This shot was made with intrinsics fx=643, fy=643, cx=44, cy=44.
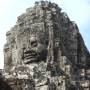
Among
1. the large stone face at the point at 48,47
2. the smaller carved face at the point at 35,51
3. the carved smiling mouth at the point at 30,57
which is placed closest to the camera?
the large stone face at the point at 48,47

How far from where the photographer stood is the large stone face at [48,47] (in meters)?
63.7

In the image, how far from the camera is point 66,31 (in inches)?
3000

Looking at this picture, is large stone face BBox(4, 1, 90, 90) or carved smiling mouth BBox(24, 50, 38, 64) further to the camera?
carved smiling mouth BBox(24, 50, 38, 64)

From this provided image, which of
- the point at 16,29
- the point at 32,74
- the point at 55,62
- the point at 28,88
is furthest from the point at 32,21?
the point at 28,88

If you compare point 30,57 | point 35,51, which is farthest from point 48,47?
point 30,57

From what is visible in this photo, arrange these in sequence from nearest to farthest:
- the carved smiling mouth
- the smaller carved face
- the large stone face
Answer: the large stone face → the carved smiling mouth → the smaller carved face

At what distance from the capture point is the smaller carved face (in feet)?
226

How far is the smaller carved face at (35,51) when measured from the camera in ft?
226

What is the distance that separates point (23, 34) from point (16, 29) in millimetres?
2324

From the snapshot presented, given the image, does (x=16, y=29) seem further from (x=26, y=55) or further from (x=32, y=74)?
(x=32, y=74)

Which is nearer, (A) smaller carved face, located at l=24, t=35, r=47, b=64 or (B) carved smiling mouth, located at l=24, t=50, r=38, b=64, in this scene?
(B) carved smiling mouth, located at l=24, t=50, r=38, b=64

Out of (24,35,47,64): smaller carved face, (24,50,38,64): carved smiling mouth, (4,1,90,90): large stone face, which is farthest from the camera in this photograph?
(24,35,47,64): smaller carved face

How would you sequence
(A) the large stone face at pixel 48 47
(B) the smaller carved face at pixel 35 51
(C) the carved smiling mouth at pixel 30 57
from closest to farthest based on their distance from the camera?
(A) the large stone face at pixel 48 47 → (C) the carved smiling mouth at pixel 30 57 → (B) the smaller carved face at pixel 35 51

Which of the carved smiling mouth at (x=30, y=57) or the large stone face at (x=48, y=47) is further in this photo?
the carved smiling mouth at (x=30, y=57)
